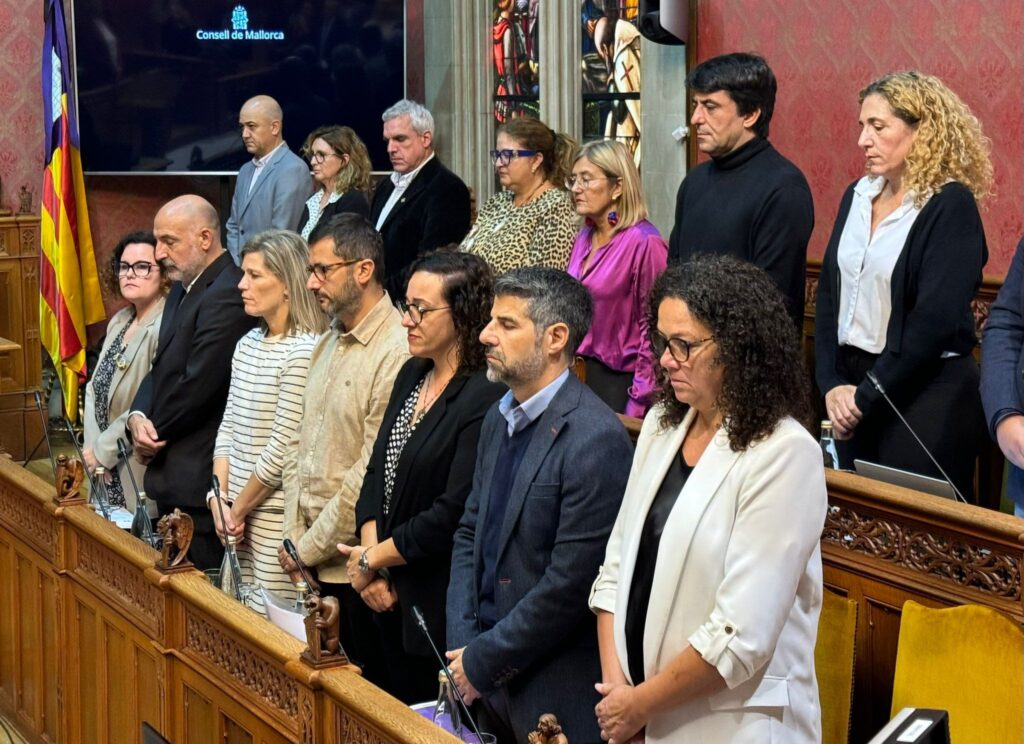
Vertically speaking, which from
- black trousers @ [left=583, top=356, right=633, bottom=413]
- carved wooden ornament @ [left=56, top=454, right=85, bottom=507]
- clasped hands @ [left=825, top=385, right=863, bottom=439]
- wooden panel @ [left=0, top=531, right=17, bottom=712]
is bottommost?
→ wooden panel @ [left=0, top=531, right=17, bottom=712]

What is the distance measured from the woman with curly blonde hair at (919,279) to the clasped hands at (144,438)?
6.54ft

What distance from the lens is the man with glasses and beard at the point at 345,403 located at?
12.6 ft

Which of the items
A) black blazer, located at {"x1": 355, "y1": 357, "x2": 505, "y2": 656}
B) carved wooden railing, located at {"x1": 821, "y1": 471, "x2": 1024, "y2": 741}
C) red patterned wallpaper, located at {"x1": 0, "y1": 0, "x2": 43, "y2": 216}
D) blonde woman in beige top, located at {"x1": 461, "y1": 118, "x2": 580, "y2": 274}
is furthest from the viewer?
red patterned wallpaper, located at {"x1": 0, "y1": 0, "x2": 43, "y2": 216}

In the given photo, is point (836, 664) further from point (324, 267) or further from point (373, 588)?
point (324, 267)

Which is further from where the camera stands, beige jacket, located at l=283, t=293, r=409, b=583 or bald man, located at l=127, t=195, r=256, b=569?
bald man, located at l=127, t=195, r=256, b=569

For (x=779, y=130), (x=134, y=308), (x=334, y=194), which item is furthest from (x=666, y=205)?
(x=134, y=308)

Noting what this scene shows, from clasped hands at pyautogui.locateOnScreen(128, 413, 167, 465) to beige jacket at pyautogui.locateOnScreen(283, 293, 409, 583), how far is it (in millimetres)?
701

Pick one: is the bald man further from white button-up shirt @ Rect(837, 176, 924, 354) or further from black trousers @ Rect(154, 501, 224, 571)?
white button-up shirt @ Rect(837, 176, 924, 354)

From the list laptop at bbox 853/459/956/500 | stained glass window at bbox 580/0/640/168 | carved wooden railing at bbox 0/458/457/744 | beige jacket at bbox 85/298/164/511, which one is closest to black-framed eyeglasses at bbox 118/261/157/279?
beige jacket at bbox 85/298/164/511

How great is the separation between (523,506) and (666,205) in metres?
3.56

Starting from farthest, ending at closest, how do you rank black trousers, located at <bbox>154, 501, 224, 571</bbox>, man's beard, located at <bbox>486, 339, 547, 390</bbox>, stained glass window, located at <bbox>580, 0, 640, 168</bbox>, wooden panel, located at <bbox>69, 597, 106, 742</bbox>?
stained glass window, located at <bbox>580, 0, 640, 168</bbox>, black trousers, located at <bbox>154, 501, 224, 571</bbox>, wooden panel, located at <bbox>69, 597, 106, 742</bbox>, man's beard, located at <bbox>486, 339, 547, 390</bbox>

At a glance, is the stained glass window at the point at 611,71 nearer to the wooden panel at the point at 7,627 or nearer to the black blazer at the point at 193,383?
the black blazer at the point at 193,383

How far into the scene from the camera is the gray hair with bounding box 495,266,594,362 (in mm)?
3152

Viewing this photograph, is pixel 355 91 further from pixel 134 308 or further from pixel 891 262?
pixel 891 262
